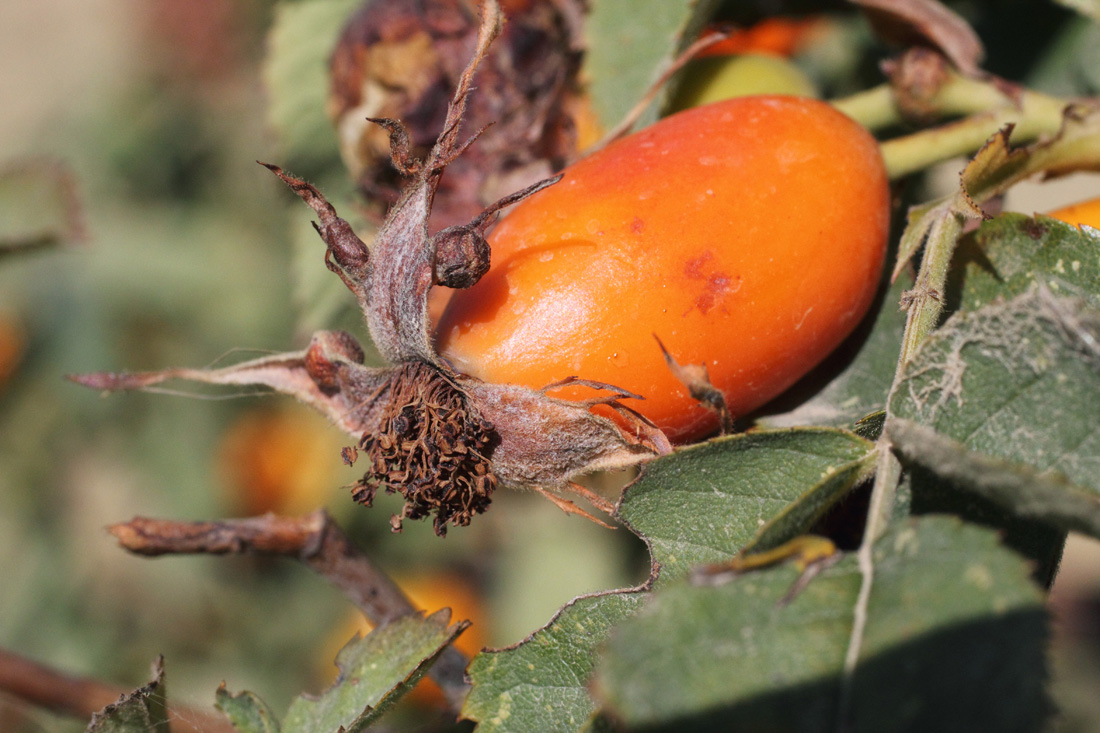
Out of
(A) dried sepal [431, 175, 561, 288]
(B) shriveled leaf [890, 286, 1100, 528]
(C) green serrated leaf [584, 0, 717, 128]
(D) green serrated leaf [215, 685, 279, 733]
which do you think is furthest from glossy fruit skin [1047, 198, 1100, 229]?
(D) green serrated leaf [215, 685, 279, 733]

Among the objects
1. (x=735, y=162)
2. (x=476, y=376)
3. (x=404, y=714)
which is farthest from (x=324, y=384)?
(x=404, y=714)

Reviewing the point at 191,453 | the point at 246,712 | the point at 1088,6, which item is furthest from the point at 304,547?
the point at 191,453

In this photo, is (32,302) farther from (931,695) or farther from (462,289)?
(931,695)

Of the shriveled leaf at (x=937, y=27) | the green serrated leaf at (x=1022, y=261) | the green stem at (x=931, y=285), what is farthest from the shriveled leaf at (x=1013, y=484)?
the shriveled leaf at (x=937, y=27)

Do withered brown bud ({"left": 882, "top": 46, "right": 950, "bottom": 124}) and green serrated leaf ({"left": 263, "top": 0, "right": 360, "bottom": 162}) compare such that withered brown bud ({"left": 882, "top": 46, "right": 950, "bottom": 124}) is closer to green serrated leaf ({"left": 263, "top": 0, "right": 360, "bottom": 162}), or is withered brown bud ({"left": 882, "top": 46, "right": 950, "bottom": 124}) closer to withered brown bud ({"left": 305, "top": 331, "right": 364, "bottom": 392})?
withered brown bud ({"left": 305, "top": 331, "right": 364, "bottom": 392})

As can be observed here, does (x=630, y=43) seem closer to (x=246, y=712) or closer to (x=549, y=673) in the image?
(x=549, y=673)
